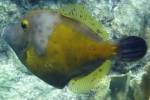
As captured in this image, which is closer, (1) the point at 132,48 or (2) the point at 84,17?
(1) the point at 132,48

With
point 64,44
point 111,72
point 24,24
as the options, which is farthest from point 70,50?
point 111,72

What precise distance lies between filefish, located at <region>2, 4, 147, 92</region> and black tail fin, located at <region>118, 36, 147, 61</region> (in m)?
0.04

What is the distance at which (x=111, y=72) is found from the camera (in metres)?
4.31

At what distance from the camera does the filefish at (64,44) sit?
1.84m

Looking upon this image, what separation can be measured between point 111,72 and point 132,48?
2671mm

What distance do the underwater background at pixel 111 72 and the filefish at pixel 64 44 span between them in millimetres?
1480

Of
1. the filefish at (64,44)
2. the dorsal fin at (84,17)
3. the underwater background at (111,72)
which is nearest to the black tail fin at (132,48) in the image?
the filefish at (64,44)

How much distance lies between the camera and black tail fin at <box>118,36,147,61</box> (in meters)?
1.66

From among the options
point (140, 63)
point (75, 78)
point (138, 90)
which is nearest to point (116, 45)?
point (75, 78)

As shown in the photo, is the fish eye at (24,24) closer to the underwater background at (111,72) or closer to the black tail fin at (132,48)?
the black tail fin at (132,48)

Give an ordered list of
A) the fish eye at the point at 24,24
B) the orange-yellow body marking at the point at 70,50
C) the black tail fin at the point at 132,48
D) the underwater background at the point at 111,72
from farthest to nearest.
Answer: the underwater background at the point at 111,72 → the fish eye at the point at 24,24 → the orange-yellow body marking at the point at 70,50 → the black tail fin at the point at 132,48

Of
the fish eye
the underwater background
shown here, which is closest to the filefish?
the fish eye

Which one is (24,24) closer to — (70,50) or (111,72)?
(70,50)

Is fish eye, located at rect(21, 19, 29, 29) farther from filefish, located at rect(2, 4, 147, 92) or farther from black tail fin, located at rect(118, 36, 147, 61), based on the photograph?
black tail fin, located at rect(118, 36, 147, 61)
